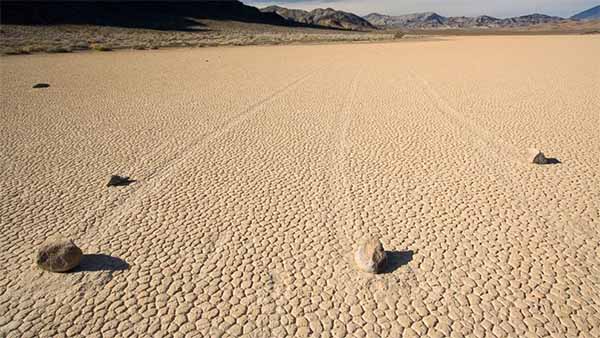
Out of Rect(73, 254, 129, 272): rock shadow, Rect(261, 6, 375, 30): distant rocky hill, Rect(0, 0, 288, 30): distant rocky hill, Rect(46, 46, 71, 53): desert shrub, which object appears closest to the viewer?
Rect(73, 254, 129, 272): rock shadow

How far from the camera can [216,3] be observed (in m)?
98.4

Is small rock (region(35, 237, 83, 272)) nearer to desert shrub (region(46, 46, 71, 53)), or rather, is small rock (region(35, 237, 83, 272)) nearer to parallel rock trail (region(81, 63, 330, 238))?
parallel rock trail (region(81, 63, 330, 238))

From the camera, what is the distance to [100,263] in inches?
164

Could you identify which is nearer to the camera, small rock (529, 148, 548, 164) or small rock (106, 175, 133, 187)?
small rock (106, 175, 133, 187)

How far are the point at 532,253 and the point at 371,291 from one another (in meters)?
1.85

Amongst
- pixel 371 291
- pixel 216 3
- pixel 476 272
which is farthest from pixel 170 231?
pixel 216 3

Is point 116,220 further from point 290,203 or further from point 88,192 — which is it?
point 290,203

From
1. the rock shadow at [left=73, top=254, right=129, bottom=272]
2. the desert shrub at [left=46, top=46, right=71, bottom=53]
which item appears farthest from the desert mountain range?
the rock shadow at [left=73, top=254, right=129, bottom=272]

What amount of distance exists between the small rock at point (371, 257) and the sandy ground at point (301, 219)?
0.31 feet

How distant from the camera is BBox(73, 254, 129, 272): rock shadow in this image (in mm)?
4066

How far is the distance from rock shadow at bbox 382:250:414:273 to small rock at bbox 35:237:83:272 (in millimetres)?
2964

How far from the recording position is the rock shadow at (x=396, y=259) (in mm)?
4078

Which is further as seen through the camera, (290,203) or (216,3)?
(216,3)

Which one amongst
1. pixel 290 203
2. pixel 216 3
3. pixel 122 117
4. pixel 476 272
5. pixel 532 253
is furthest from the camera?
pixel 216 3
